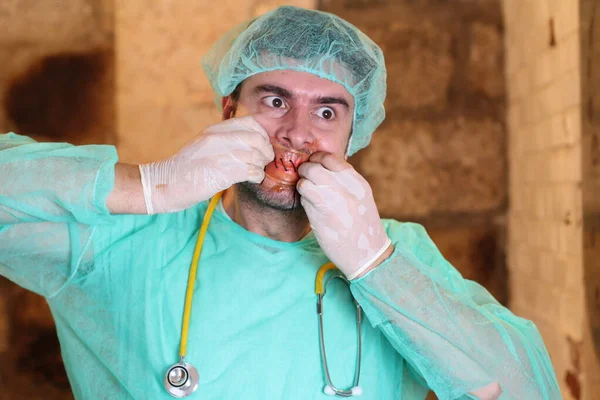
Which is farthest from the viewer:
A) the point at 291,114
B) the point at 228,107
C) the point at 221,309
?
the point at 228,107

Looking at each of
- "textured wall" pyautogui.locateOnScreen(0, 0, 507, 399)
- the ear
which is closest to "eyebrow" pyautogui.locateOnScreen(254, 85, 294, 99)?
the ear

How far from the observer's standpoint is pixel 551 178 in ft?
7.22

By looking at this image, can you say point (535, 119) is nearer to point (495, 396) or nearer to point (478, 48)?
point (478, 48)

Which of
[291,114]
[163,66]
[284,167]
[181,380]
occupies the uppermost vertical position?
[163,66]

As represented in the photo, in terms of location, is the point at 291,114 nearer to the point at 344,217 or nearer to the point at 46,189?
the point at 344,217

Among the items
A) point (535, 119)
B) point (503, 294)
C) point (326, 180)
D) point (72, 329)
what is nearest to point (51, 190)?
point (72, 329)

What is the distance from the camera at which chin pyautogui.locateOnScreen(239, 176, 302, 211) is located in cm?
149

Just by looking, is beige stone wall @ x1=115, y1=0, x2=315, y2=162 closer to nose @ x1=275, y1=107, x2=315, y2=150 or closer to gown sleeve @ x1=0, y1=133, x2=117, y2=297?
nose @ x1=275, y1=107, x2=315, y2=150

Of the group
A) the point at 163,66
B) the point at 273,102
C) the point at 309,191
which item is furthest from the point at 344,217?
the point at 163,66

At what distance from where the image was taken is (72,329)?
1.45 meters

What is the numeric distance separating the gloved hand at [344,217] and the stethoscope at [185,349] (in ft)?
0.47

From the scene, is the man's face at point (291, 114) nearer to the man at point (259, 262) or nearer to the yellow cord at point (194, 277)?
the man at point (259, 262)

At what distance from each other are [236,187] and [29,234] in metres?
0.50

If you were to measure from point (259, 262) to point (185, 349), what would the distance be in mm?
284
